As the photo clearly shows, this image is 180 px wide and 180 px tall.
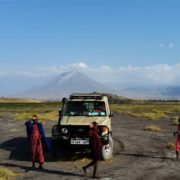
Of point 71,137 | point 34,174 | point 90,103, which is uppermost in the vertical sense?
point 90,103

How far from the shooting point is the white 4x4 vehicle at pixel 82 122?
16797mm

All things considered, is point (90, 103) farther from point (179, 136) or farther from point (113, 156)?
point (179, 136)

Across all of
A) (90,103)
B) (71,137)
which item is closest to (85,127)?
(71,137)

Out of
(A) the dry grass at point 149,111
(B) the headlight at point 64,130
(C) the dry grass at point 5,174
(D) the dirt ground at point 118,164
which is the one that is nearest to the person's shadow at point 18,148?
(D) the dirt ground at point 118,164

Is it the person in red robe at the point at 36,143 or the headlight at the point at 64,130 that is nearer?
the person in red robe at the point at 36,143

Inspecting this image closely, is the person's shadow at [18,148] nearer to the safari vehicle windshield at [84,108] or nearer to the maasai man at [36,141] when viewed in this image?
the maasai man at [36,141]

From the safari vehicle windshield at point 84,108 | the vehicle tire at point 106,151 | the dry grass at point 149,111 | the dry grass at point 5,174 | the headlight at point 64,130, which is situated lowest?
the dry grass at point 5,174

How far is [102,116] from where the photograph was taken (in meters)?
18.2

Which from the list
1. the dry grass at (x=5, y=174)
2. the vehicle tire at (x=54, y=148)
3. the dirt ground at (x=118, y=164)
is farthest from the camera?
the vehicle tire at (x=54, y=148)

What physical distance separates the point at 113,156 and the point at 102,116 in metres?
1.78

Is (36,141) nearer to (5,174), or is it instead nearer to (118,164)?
(5,174)

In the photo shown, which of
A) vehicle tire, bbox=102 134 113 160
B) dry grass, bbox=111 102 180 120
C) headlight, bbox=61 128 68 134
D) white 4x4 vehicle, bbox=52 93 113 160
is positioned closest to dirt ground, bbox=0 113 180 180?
vehicle tire, bbox=102 134 113 160

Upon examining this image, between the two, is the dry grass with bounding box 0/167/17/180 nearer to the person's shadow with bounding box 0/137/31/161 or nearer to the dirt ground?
the dirt ground

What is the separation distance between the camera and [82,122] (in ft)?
56.3
